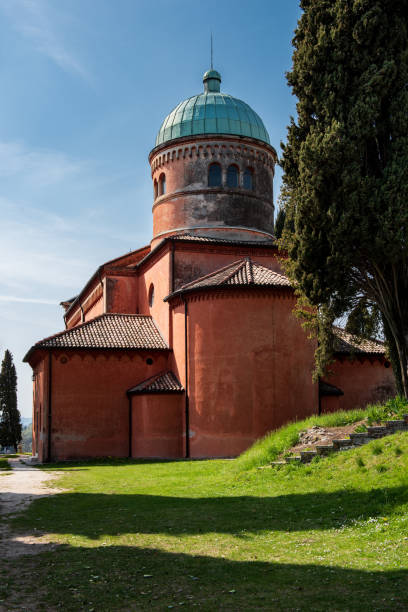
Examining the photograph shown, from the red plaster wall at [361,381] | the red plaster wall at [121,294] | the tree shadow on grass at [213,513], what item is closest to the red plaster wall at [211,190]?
the red plaster wall at [121,294]

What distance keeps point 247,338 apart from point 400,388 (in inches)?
246

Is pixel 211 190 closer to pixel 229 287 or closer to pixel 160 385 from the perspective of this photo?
pixel 229 287

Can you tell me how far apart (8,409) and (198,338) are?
1274 inches

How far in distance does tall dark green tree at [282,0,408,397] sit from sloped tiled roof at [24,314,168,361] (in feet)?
31.8

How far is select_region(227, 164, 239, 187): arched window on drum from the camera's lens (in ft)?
88.5

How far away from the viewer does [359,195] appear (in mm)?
14781

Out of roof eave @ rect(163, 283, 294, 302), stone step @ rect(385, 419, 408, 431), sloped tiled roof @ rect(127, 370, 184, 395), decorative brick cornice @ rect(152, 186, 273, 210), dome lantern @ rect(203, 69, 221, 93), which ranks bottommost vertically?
stone step @ rect(385, 419, 408, 431)

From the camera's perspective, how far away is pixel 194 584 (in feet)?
19.2

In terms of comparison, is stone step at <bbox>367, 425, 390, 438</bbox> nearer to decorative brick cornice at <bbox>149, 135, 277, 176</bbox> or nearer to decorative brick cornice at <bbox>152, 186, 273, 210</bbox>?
decorative brick cornice at <bbox>152, 186, 273, 210</bbox>

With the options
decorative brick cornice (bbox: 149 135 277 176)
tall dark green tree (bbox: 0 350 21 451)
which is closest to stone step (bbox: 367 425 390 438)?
decorative brick cornice (bbox: 149 135 277 176)

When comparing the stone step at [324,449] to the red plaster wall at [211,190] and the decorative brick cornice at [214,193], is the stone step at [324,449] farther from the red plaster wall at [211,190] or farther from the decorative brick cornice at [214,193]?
the decorative brick cornice at [214,193]

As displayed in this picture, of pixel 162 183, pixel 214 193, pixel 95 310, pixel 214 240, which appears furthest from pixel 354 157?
pixel 95 310

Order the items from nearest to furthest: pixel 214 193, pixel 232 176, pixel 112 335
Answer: pixel 112 335
pixel 214 193
pixel 232 176

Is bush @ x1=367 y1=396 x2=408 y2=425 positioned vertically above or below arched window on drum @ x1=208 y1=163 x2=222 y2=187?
below
